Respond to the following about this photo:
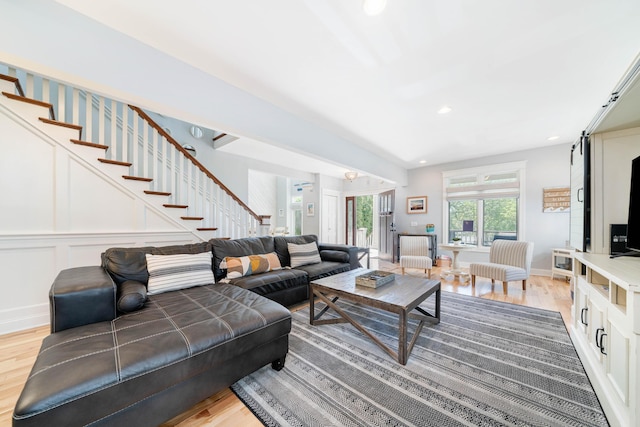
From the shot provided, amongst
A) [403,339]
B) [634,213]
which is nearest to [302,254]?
[403,339]

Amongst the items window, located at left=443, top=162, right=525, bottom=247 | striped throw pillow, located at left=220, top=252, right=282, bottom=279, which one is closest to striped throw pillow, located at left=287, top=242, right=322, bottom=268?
striped throw pillow, located at left=220, top=252, right=282, bottom=279

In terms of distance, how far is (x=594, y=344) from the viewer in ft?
5.15

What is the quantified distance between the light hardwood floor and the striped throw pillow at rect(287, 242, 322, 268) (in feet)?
6.21

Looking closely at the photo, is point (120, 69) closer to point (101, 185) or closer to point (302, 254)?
point (101, 185)

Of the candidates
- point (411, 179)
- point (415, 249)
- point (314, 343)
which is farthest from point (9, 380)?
point (411, 179)

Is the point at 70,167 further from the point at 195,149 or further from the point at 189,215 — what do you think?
the point at 195,149

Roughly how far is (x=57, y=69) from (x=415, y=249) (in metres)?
5.15

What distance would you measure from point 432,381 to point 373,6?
2.50 meters

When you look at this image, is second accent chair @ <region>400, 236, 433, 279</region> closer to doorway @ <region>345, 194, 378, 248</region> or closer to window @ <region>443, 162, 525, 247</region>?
window @ <region>443, 162, 525, 247</region>

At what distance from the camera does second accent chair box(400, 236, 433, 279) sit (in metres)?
4.23

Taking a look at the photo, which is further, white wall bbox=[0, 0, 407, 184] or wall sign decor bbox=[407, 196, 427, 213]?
wall sign decor bbox=[407, 196, 427, 213]

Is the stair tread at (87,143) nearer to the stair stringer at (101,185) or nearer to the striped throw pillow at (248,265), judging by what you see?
the stair stringer at (101,185)

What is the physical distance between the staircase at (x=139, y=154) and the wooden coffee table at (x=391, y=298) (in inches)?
88.1

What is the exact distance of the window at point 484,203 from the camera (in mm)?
4793
